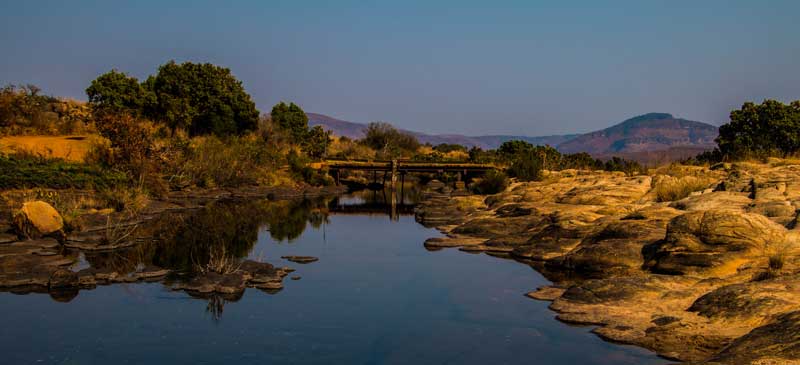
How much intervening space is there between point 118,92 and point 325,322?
→ 42.5m

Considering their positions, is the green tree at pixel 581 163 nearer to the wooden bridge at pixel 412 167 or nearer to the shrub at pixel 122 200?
the wooden bridge at pixel 412 167

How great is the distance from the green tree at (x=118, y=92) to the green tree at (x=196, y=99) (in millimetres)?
1072

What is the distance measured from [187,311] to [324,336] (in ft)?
10.3

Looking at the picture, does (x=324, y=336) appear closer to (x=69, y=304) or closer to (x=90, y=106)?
(x=69, y=304)

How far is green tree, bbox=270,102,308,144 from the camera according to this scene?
68.6 metres

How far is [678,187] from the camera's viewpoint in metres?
23.6

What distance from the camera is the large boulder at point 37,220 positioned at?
18.9 m

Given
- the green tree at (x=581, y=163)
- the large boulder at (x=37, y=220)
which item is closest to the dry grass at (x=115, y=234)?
the large boulder at (x=37, y=220)

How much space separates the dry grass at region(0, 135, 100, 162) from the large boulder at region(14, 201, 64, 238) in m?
15.3

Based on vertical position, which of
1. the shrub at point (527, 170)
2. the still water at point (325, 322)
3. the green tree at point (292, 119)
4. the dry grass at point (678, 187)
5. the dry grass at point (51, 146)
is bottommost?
the still water at point (325, 322)

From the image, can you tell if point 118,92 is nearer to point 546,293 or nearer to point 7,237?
point 7,237

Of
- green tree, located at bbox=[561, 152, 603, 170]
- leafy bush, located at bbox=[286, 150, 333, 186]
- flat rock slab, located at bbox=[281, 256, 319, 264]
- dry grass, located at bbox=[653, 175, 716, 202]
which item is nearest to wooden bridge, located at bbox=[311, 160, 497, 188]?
leafy bush, located at bbox=[286, 150, 333, 186]

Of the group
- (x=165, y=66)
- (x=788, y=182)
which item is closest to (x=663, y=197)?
(x=788, y=182)

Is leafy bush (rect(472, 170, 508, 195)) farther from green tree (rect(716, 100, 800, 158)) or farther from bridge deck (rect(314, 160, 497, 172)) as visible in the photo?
green tree (rect(716, 100, 800, 158))
